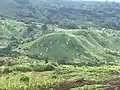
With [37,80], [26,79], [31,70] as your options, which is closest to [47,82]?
[37,80]

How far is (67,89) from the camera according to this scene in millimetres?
69438

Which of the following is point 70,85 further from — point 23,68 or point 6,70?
point 6,70

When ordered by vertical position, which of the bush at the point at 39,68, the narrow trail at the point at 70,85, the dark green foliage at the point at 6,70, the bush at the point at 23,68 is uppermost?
the narrow trail at the point at 70,85

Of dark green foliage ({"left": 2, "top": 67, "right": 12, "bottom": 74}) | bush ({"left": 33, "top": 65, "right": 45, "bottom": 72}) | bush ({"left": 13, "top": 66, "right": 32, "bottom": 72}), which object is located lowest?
dark green foliage ({"left": 2, "top": 67, "right": 12, "bottom": 74})

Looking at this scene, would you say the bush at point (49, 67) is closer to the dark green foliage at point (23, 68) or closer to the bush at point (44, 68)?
the bush at point (44, 68)

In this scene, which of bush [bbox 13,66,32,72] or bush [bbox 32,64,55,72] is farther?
bush [bbox 13,66,32,72]

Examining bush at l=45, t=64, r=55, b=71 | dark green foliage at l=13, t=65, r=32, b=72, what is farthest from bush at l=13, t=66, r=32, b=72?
bush at l=45, t=64, r=55, b=71

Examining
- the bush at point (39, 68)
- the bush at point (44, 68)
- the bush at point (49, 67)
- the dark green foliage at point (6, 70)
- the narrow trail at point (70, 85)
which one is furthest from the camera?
the dark green foliage at point (6, 70)

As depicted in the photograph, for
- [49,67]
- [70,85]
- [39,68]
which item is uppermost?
[70,85]

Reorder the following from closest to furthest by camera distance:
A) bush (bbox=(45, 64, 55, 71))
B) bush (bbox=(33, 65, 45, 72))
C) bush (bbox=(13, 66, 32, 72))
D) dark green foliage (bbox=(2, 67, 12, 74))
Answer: bush (bbox=(45, 64, 55, 71)) → bush (bbox=(33, 65, 45, 72)) → bush (bbox=(13, 66, 32, 72)) → dark green foliage (bbox=(2, 67, 12, 74))

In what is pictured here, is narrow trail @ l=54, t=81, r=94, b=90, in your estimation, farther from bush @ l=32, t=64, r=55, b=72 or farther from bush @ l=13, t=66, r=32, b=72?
bush @ l=13, t=66, r=32, b=72

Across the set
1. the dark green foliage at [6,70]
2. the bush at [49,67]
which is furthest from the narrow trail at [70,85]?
the dark green foliage at [6,70]

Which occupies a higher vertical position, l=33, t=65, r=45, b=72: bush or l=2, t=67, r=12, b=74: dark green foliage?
l=33, t=65, r=45, b=72: bush

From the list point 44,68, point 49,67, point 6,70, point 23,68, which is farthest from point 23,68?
point 49,67
